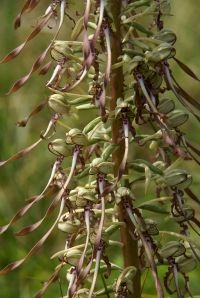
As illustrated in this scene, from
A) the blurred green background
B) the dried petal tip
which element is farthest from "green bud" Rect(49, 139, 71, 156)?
the blurred green background

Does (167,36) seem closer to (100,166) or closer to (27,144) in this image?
(100,166)

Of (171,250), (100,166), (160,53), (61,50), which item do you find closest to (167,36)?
(160,53)

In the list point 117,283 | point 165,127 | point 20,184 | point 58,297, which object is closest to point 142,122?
point 165,127

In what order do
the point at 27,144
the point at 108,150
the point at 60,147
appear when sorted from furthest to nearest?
1. the point at 27,144
2. the point at 60,147
3. the point at 108,150

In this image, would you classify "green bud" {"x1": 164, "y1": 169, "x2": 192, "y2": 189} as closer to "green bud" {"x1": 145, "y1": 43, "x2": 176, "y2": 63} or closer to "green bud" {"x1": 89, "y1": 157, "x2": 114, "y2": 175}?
"green bud" {"x1": 89, "y1": 157, "x2": 114, "y2": 175}

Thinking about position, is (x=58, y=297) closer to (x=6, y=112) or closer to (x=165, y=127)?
(x=165, y=127)

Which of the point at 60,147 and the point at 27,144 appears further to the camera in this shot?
the point at 27,144
